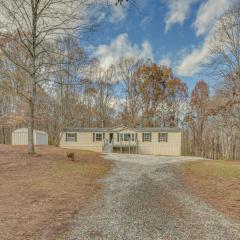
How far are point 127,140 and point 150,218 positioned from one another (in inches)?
944

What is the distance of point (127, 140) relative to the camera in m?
30.1

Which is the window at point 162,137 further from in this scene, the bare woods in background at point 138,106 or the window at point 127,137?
the bare woods in background at point 138,106

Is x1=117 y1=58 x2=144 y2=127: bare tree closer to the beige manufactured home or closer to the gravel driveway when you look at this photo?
the beige manufactured home

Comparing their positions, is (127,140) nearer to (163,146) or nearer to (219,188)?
(163,146)

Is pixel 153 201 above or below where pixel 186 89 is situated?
below

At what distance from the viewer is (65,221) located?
586 cm

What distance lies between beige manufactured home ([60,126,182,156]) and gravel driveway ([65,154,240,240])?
66.3ft

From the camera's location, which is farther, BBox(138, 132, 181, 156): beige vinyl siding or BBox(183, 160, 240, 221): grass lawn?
BBox(138, 132, 181, 156): beige vinyl siding

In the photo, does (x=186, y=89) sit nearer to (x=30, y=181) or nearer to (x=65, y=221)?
(x=30, y=181)

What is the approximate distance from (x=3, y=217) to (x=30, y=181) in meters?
4.36

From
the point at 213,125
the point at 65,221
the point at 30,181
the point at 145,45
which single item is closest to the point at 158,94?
the point at 213,125

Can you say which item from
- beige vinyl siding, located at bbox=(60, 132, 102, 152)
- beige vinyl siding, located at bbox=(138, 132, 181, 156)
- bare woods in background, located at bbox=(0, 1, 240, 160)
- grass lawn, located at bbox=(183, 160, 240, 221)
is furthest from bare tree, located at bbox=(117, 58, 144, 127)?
grass lawn, located at bbox=(183, 160, 240, 221)

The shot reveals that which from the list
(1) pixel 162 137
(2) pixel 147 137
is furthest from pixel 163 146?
(2) pixel 147 137

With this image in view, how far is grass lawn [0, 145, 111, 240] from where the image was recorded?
542 cm
